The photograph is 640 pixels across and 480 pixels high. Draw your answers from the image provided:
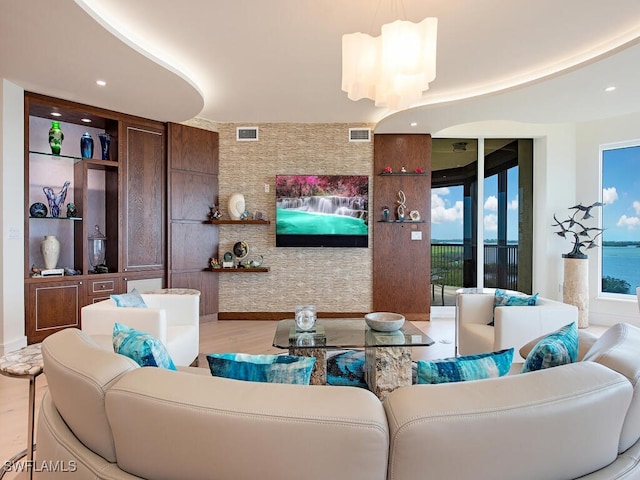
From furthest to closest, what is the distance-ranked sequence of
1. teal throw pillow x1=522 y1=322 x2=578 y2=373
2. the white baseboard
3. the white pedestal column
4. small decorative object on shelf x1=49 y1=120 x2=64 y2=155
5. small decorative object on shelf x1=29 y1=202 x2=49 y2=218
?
the white pedestal column < small decorative object on shelf x1=49 y1=120 x2=64 y2=155 < small decorative object on shelf x1=29 y1=202 x2=49 y2=218 < the white baseboard < teal throw pillow x1=522 y1=322 x2=578 y2=373

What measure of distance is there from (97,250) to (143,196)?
842 millimetres

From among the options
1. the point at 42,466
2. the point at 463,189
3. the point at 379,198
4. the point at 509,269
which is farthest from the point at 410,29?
the point at 509,269

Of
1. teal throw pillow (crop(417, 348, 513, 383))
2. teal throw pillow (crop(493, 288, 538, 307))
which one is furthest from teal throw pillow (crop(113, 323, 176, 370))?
teal throw pillow (crop(493, 288, 538, 307))

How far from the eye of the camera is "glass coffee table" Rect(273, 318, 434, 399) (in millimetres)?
2361

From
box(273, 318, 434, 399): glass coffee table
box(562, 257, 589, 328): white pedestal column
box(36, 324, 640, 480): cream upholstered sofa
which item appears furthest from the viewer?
box(562, 257, 589, 328): white pedestal column

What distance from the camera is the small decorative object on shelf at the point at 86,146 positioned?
417cm

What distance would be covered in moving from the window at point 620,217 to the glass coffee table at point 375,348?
13.5 feet

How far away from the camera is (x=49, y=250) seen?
3.91 meters

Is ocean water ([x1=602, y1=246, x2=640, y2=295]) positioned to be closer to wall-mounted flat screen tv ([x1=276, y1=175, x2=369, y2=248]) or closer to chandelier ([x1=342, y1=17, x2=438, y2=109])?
wall-mounted flat screen tv ([x1=276, y1=175, x2=369, y2=248])

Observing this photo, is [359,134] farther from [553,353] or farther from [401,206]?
[553,353]

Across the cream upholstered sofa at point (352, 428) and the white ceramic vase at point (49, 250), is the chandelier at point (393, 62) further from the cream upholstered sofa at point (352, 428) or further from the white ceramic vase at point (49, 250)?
the white ceramic vase at point (49, 250)

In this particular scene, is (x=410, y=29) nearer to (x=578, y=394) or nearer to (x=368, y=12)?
(x=368, y=12)

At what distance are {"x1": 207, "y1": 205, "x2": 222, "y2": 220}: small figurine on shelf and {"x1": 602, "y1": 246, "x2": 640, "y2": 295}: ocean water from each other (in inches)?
212

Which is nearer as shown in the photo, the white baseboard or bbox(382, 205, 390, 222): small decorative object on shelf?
the white baseboard
